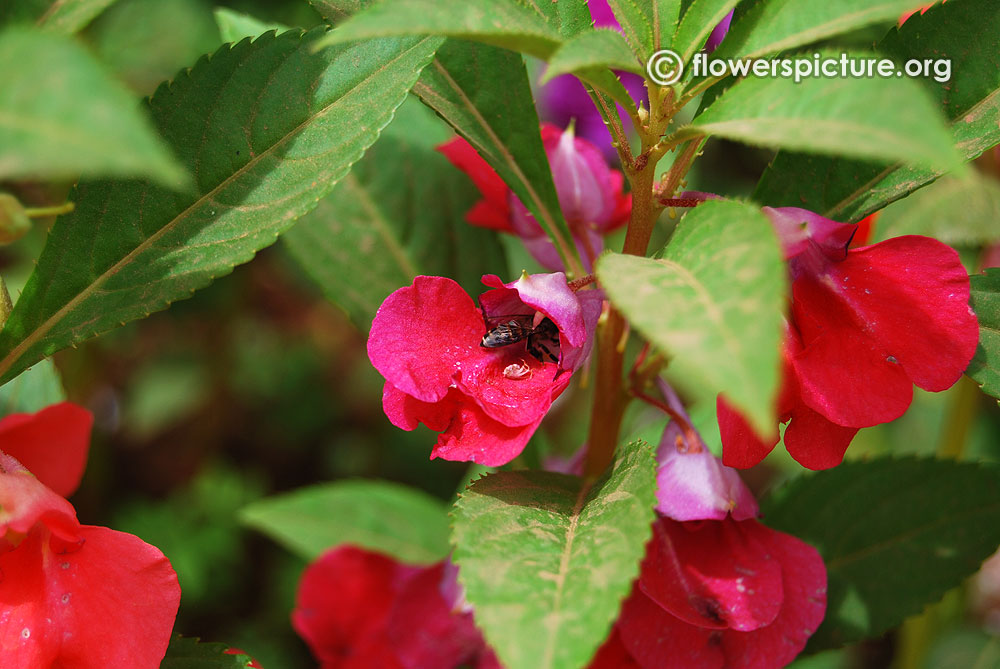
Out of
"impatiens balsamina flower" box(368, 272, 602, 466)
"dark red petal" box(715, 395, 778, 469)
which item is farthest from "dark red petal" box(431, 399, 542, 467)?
"dark red petal" box(715, 395, 778, 469)

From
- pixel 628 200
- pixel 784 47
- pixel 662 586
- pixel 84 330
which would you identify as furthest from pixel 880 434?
pixel 84 330

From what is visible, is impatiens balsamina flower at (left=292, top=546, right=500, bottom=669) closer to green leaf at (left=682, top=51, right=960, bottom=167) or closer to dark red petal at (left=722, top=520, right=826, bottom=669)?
dark red petal at (left=722, top=520, right=826, bottom=669)

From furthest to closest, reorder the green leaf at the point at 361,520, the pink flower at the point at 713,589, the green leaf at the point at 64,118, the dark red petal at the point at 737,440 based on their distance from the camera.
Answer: the green leaf at the point at 361,520 < the pink flower at the point at 713,589 < the dark red petal at the point at 737,440 < the green leaf at the point at 64,118

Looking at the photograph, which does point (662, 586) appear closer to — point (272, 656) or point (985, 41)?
point (985, 41)

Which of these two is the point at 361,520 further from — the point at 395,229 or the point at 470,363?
the point at 470,363

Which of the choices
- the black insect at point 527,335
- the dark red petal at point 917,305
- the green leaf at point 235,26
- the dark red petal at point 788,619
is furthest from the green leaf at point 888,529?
the green leaf at point 235,26

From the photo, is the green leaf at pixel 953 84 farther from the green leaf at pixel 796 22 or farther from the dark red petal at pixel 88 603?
the dark red petal at pixel 88 603
